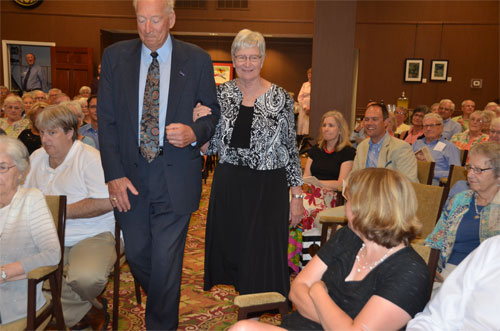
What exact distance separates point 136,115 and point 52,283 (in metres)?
0.87

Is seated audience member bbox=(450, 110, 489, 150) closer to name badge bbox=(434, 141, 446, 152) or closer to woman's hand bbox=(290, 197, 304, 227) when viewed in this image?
name badge bbox=(434, 141, 446, 152)

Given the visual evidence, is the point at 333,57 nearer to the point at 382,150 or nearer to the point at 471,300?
the point at 382,150

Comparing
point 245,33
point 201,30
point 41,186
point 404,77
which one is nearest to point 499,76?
point 404,77

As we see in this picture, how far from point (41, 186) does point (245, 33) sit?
1.51m

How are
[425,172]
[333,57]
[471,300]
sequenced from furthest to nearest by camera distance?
[333,57]
[425,172]
[471,300]

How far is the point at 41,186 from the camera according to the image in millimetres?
2658

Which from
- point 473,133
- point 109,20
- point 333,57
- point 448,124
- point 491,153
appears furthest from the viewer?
point 109,20

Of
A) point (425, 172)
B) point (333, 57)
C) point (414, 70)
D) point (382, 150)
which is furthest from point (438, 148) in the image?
point (414, 70)

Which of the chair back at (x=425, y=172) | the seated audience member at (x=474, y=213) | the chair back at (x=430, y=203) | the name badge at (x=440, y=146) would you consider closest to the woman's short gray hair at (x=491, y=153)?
the seated audience member at (x=474, y=213)

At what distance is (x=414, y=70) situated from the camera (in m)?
11.9

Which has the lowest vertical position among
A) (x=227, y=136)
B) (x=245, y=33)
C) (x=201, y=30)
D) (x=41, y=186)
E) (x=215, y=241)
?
(x=215, y=241)

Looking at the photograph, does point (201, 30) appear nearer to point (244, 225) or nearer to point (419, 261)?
point (244, 225)

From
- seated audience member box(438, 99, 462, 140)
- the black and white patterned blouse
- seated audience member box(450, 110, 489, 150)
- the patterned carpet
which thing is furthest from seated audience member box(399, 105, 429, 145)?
the black and white patterned blouse

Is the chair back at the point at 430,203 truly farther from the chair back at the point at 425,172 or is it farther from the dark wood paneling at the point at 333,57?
the dark wood paneling at the point at 333,57
